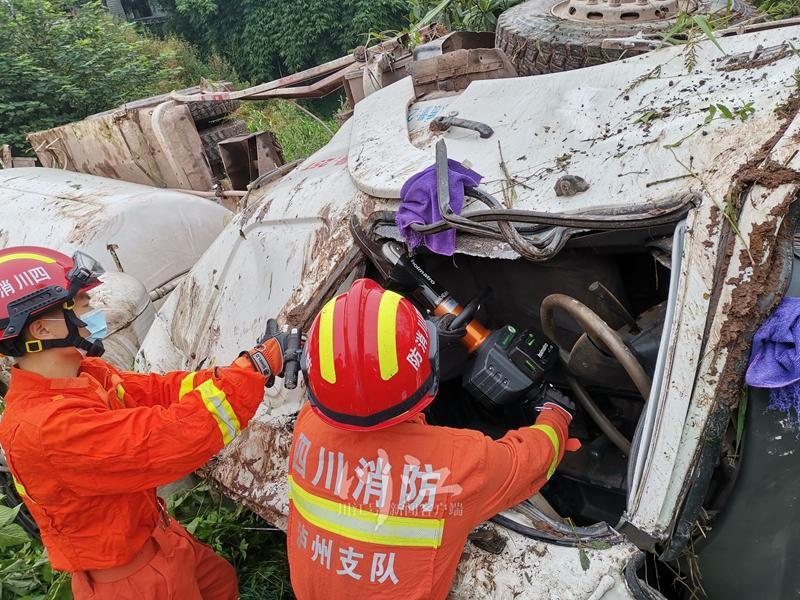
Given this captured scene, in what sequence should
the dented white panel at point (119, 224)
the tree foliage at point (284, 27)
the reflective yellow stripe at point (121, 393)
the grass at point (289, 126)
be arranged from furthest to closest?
1. the tree foliage at point (284, 27)
2. the grass at point (289, 126)
3. the dented white panel at point (119, 224)
4. the reflective yellow stripe at point (121, 393)

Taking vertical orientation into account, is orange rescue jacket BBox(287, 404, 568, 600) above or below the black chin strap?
below

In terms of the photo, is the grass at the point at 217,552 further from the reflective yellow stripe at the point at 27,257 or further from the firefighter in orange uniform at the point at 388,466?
the reflective yellow stripe at the point at 27,257

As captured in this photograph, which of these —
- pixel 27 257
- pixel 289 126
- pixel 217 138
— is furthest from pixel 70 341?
pixel 289 126

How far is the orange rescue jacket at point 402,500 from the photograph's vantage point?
1497 millimetres

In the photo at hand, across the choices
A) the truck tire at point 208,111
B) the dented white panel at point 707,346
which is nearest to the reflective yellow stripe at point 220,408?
the dented white panel at point 707,346

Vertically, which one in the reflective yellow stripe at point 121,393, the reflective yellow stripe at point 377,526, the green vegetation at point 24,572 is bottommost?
the green vegetation at point 24,572

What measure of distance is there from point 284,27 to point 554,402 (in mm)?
18389

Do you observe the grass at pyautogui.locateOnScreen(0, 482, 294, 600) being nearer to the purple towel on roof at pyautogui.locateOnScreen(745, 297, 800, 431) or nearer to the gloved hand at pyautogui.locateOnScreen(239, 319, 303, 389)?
the gloved hand at pyautogui.locateOnScreen(239, 319, 303, 389)

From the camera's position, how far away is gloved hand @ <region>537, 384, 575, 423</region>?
1.82 meters

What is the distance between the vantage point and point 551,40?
268 cm

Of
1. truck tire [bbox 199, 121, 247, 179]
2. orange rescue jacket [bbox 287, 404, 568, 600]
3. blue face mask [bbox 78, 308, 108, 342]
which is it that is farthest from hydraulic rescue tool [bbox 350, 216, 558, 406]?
truck tire [bbox 199, 121, 247, 179]

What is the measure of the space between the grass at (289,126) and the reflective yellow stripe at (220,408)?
5.89m

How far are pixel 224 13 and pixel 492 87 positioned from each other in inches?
766

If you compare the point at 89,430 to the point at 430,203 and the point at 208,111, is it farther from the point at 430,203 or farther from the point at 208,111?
the point at 208,111
